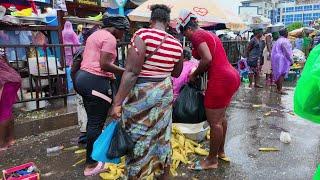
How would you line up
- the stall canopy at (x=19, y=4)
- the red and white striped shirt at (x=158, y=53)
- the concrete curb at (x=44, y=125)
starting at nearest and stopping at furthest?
the red and white striped shirt at (x=158, y=53) < the concrete curb at (x=44, y=125) < the stall canopy at (x=19, y=4)

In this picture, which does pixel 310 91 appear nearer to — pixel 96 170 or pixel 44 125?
pixel 96 170

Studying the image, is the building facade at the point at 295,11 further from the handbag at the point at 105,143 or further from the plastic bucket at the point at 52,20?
the handbag at the point at 105,143

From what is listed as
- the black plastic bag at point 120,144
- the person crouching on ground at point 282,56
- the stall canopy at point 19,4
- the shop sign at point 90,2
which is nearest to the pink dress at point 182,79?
the black plastic bag at point 120,144

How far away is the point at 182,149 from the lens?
4773 mm

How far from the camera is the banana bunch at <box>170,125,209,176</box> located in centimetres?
449

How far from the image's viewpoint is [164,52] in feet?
10.1

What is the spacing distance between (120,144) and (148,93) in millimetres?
511

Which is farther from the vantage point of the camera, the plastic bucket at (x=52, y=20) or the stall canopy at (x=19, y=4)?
the plastic bucket at (x=52, y=20)

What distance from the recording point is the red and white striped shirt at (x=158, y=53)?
3.00m

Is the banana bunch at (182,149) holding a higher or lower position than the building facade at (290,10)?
lower

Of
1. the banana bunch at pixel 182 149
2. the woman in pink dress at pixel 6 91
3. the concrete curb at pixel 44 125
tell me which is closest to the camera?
the woman in pink dress at pixel 6 91

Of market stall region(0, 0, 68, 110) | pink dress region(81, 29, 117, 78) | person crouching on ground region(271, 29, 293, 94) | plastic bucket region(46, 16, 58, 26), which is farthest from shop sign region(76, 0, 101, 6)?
pink dress region(81, 29, 117, 78)

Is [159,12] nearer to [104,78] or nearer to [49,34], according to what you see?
[104,78]

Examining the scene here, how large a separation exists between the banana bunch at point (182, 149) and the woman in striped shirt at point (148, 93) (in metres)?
1.22
